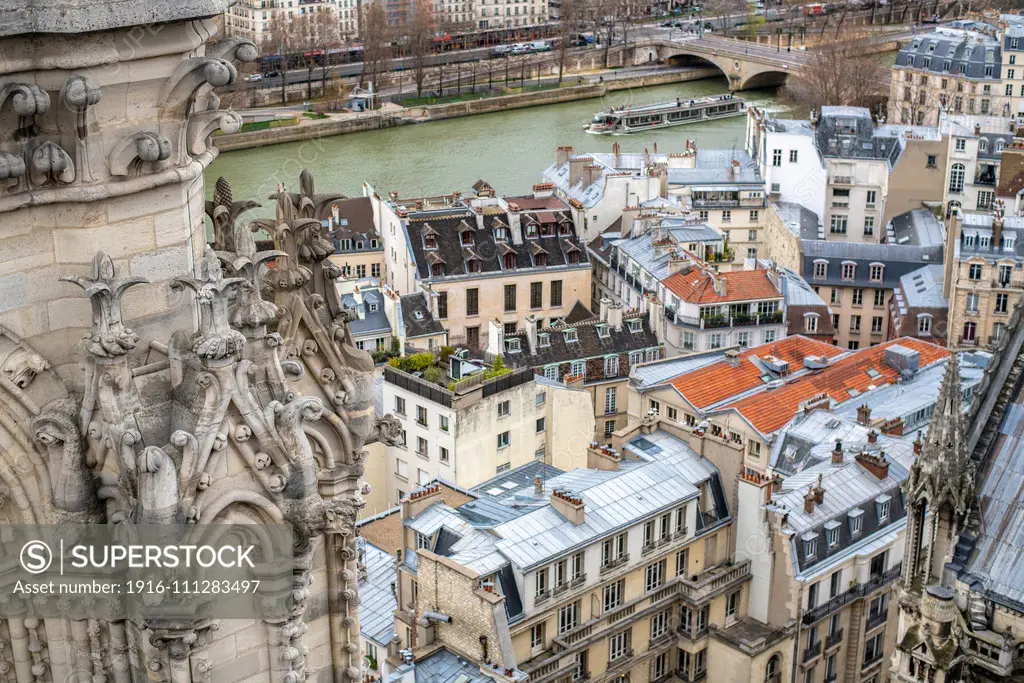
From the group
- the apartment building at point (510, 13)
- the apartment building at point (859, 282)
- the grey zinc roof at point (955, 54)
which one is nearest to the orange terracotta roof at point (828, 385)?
the apartment building at point (859, 282)

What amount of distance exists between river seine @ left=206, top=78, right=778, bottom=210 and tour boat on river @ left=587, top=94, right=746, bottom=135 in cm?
67

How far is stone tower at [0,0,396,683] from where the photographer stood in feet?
15.9

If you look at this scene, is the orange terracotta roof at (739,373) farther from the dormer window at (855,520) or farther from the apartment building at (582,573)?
the dormer window at (855,520)

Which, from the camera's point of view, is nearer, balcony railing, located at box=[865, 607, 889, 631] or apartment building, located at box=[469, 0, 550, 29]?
Result: balcony railing, located at box=[865, 607, 889, 631]

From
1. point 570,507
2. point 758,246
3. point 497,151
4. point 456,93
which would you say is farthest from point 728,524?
point 456,93

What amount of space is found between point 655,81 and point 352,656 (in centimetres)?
8150

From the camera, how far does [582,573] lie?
21.8 metres

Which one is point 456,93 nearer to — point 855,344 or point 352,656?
point 855,344

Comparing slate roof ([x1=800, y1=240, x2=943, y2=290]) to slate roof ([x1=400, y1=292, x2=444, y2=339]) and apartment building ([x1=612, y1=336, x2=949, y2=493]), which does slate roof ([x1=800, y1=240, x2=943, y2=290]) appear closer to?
apartment building ([x1=612, y1=336, x2=949, y2=493])

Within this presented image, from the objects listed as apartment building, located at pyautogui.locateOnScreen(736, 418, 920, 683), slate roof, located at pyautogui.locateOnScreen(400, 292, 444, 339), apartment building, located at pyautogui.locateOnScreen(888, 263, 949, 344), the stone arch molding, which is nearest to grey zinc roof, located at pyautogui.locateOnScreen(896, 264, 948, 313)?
apartment building, located at pyautogui.locateOnScreen(888, 263, 949, 344)

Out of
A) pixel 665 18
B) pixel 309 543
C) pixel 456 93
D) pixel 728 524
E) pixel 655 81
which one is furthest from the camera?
pixel 665 18

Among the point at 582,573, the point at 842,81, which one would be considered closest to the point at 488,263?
the point at 582,573

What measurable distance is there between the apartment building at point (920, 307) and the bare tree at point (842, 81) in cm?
2986

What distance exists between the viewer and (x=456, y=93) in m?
78.4
